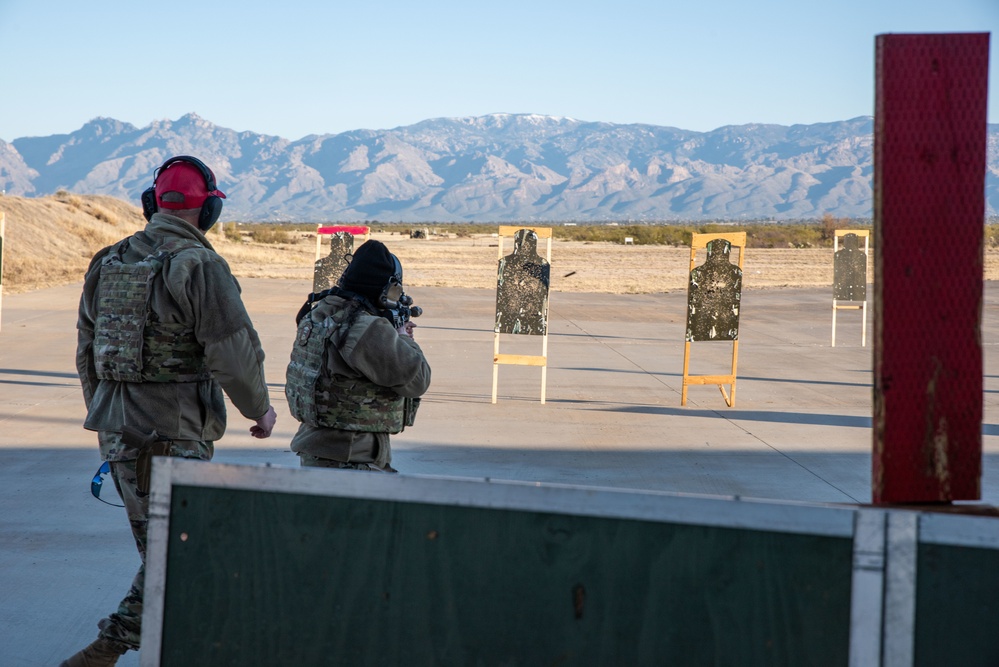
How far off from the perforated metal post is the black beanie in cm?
229

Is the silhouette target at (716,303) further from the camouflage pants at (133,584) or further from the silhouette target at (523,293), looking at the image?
the camouflage pants at (133,584)

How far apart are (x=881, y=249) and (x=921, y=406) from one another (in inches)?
12.3

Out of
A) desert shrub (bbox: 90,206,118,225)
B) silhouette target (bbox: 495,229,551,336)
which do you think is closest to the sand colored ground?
desert shrub (bbox: 90,206,118,225)

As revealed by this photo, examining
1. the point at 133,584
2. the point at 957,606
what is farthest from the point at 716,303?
the point at 957,606

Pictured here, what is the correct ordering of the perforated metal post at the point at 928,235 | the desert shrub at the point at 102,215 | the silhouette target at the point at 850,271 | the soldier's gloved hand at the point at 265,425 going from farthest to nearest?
the desert shrub at the point at 102,215 → the silhouette target at the point at 850,271 → the soldier's gloved hand at the point at 265,425 → the perforated metal post at the point at 928,235

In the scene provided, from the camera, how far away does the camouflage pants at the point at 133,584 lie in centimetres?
328

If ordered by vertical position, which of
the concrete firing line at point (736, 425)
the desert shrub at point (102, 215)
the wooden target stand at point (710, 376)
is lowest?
the concrete firing line at point (736, 425)

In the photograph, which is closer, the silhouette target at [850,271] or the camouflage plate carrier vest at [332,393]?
the camouflage plate carrier vest at [332,393]

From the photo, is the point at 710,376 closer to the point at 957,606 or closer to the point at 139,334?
the point at 139,334

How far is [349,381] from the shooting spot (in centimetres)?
391

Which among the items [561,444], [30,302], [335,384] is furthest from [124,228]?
[335,384]

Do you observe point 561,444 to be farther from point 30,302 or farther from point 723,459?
point 30,302

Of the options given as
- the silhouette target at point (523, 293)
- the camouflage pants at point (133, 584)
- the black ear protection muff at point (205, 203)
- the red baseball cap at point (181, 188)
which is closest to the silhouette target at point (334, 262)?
the silhouette target at point (523, 293)

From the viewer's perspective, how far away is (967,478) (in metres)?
1.99
